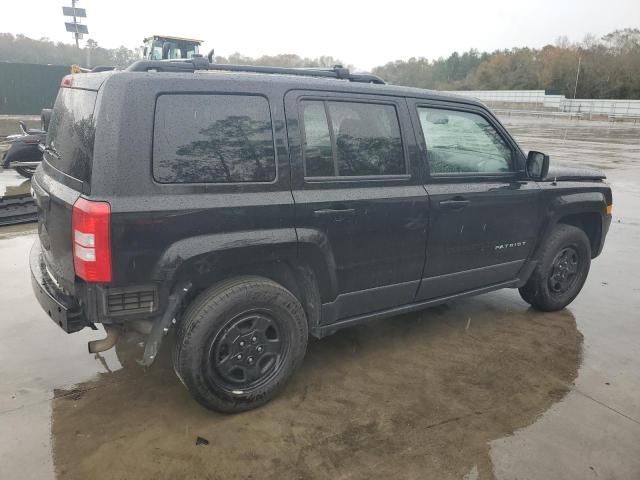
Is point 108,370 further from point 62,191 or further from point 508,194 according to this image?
point 508,194

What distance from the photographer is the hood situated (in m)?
4.22

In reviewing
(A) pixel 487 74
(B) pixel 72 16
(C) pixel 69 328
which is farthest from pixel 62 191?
(A) pixel 487 74

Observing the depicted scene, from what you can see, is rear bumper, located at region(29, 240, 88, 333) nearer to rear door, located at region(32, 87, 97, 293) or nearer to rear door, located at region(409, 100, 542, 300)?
rear door, located at region(32, 87, 97, 293)

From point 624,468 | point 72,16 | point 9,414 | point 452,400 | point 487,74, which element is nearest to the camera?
point 624,468

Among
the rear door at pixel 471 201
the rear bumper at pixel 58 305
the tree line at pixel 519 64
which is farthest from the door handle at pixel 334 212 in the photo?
the tree line at pixel 519 64

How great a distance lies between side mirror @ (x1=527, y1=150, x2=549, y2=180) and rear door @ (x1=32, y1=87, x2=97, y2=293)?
3.15 metres

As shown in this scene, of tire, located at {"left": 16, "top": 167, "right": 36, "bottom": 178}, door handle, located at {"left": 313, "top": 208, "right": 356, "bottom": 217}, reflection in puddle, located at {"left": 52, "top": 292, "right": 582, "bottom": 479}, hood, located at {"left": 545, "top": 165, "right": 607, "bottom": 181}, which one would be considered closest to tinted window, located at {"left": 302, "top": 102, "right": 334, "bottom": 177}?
door handle, located at {"left": 313, "top": 208, "right": 356, "bottom": 217}

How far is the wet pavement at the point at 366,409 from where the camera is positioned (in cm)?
258

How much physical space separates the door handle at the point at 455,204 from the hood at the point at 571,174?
101 centimetres

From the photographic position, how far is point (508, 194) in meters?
3.86

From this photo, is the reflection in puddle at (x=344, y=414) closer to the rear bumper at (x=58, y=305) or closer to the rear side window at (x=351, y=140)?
the rear bumper at (x=58, y=305)

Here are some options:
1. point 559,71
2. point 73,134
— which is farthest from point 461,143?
point 559,71

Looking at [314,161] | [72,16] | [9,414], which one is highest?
[72,16]

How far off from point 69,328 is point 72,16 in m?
33.9
